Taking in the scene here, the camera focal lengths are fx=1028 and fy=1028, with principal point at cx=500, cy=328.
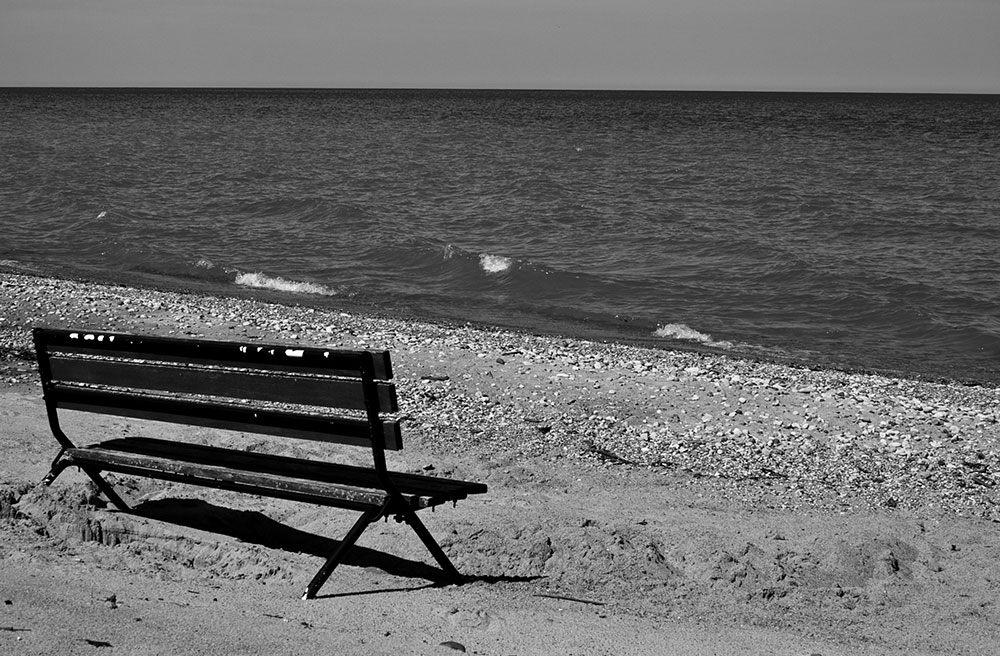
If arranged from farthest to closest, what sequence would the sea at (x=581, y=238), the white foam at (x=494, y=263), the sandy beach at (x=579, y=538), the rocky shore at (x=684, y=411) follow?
the white foam at (x=494, y=263)
the sea at (x=581, y=238)
the rocky shore at (x=684, y=411)
the sandy beach at (x=579, y=538)

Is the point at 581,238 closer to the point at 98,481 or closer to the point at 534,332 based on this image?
the point at 534,332

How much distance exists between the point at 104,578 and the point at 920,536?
4161 millimetres

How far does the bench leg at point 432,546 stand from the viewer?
4.45m

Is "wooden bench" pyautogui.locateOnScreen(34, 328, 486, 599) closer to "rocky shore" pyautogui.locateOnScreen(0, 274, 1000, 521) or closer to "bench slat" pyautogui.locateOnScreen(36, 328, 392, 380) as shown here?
"bench slat" pyautogui.locateOnScreen(36, 328, 392, 380)

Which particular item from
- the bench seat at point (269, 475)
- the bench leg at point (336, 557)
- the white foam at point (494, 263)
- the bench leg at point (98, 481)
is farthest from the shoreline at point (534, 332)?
the bench leg at point (336, 557)

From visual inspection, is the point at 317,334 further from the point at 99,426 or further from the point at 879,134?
the point at 879,134

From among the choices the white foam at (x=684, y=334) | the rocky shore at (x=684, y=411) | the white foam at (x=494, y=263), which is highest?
the rocky shore at (x=684, y=411)

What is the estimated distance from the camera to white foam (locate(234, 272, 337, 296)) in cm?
1692

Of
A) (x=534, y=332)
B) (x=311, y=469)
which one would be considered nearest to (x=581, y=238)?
(x=534, y=332)

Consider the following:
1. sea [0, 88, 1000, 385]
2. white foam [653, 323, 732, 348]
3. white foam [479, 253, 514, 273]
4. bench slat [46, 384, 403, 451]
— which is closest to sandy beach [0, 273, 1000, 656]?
bench slat [46, 384, 403, 451]

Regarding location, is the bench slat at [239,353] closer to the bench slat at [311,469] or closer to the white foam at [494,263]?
the bench slat at [311,469]

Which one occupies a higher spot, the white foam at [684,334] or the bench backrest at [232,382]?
the bench backrest at [232,382]

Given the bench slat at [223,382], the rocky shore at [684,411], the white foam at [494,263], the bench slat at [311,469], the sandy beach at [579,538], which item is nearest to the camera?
the sandy beach at [579,538]

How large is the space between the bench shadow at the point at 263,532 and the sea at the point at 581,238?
27.6ft
